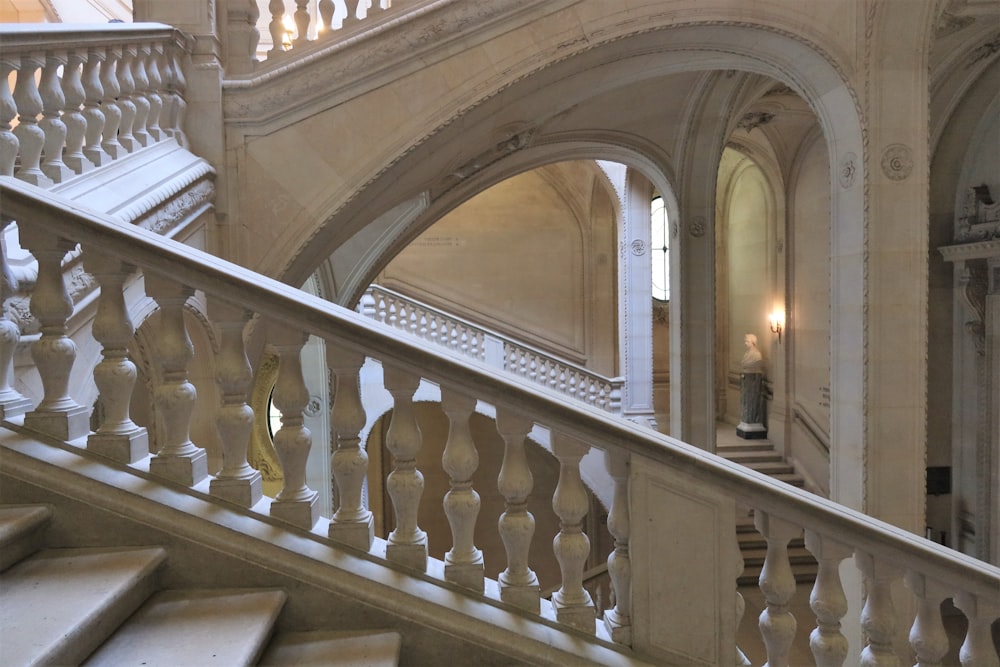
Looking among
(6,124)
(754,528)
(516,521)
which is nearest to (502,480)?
(516,521)

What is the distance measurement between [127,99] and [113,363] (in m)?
2.07

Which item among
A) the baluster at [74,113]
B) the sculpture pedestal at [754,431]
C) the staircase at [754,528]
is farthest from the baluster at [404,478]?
the sculpture pedestal at [754,431]

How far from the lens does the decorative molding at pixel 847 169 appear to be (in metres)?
4.35

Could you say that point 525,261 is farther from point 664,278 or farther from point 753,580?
point 753,580

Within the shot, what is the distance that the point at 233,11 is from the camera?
13.3 feet

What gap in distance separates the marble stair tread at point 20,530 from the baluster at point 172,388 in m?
0.27

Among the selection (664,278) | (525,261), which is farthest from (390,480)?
(664,278)

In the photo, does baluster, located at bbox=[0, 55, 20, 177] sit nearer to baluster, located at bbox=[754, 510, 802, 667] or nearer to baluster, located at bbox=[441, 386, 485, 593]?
baluster, located at bbox=[441, 386, 485, 593]

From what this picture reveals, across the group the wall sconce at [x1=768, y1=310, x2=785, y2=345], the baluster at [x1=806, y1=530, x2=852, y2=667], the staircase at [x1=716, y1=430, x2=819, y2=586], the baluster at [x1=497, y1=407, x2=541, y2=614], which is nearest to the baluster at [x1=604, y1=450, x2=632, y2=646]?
the baluster at [x1=497, y1=407, x2=541, y2=614]

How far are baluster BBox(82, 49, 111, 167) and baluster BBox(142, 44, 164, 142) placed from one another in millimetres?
494

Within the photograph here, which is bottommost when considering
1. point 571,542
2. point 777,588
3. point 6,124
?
point 777,588

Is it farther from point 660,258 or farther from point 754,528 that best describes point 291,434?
point 660,258

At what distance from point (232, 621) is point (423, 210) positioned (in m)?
5.88

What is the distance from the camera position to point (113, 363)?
1.82m
